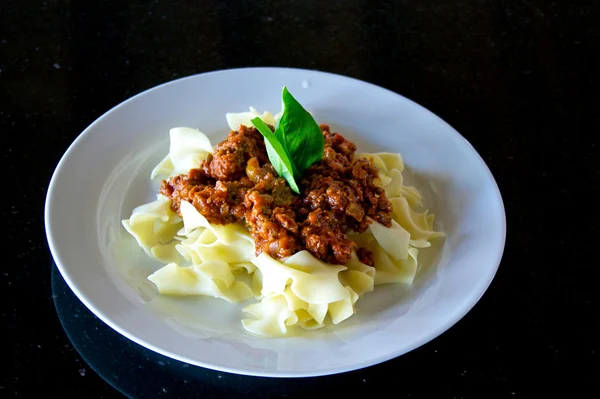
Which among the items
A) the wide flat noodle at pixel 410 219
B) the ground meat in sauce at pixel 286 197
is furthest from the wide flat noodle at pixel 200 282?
the wide flat noodle at pixel 410 219

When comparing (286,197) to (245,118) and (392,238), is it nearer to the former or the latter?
(392,238)

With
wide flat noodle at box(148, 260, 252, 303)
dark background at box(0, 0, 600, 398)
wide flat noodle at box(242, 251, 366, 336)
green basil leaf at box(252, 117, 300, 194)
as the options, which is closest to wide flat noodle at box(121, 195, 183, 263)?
wide flat noodle at box(148, 260, 252, 303)

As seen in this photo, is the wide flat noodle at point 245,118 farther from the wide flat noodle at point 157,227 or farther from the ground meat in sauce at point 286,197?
the wide flat noodle at point 157,227

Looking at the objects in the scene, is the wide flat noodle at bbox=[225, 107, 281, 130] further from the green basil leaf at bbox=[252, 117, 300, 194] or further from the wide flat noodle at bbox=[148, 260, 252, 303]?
the wide flat noodle at bbox=[148, 260, 252, 303]

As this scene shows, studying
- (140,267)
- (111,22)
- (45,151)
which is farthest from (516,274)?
(111,22)

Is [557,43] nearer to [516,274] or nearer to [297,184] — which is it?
[516,274]

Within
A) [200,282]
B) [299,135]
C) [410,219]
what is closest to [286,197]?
[299,135]
